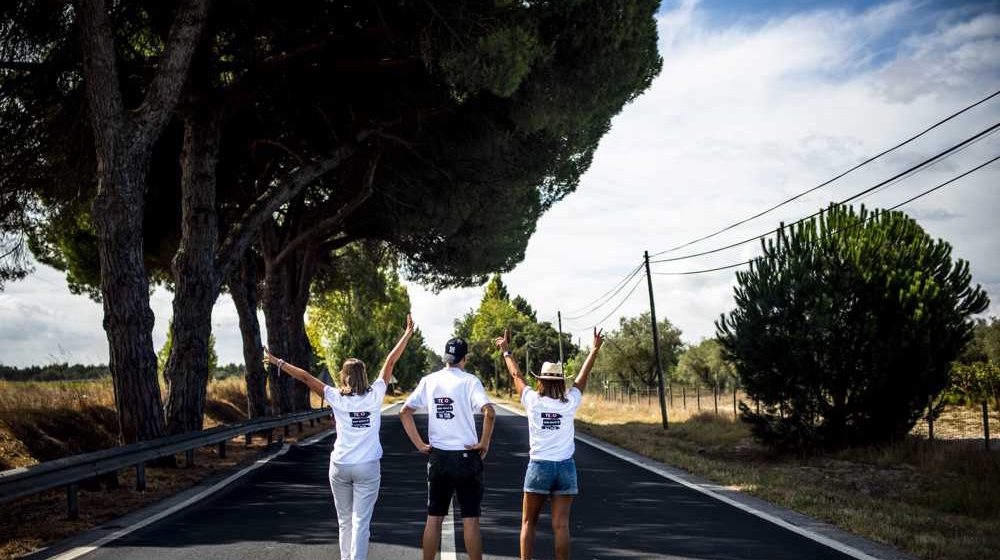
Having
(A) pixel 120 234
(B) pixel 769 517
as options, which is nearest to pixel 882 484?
(B) pixel 769 517

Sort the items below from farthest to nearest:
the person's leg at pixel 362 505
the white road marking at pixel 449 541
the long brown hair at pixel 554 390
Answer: the white road marking at pixel 449 541, the long brown hair at pixel 554 390, the person's leg at pixel 362 505

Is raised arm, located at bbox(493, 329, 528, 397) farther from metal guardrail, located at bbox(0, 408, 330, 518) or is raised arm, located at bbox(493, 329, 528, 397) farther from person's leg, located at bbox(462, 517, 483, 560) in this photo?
metal guardrail, located at bbox(0, 408, 330, 518)

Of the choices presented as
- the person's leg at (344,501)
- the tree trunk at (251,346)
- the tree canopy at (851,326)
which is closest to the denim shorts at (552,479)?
the person's leg at (344,501)

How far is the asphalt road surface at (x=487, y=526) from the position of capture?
24.0 ft

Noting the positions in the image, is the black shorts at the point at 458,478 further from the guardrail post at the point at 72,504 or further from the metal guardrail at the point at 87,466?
the guardrail post at the point at 72,504

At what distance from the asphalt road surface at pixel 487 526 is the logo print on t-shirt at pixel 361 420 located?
63.1 inches

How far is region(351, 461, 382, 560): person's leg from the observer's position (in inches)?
237

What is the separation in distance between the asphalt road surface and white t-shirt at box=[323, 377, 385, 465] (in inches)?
57.0

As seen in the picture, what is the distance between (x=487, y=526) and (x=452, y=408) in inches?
126

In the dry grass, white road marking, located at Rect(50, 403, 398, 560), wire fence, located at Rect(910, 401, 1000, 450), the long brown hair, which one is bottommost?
wire fence, located at Rect(910, 401, 1000, 450)

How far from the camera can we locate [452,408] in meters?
5.94

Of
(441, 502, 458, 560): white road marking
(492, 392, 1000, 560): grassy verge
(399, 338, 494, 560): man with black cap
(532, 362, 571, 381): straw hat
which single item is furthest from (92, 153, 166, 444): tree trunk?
(492, 392, 1000, 560): grassy verge

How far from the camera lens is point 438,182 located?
21.9 meters

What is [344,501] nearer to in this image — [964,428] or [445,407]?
[445,407]
